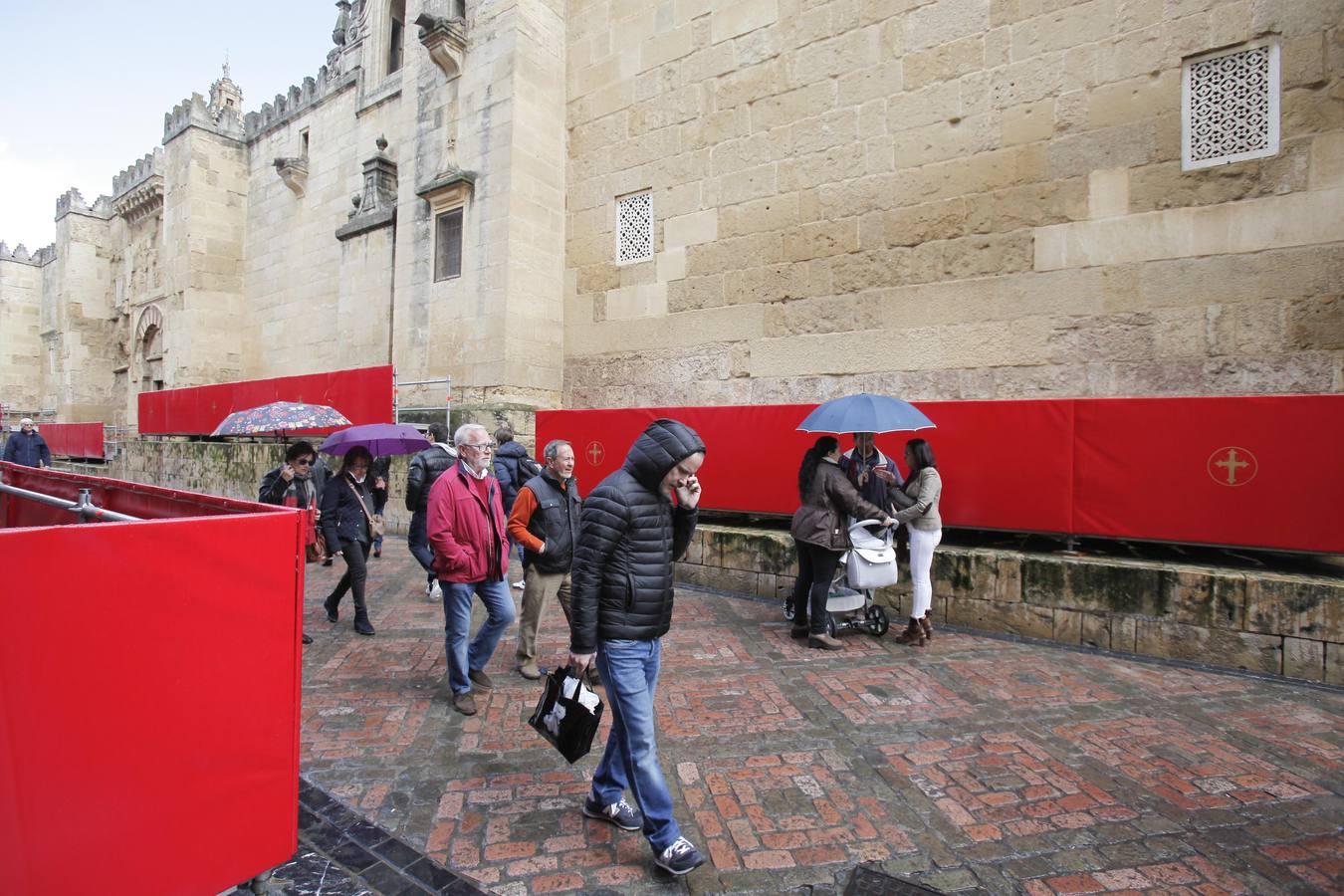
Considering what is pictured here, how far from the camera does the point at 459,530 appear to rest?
3.90m

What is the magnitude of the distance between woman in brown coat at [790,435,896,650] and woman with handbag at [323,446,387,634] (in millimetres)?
3490

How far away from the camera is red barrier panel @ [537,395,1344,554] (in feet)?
14.7

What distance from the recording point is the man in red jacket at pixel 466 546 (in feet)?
12.7

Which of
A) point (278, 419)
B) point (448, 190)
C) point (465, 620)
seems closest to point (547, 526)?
point (465, 620)

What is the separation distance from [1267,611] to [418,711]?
214 inches

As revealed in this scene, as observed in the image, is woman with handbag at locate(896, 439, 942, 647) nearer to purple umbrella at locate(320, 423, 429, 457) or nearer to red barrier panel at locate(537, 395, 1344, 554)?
red barrier panel at locate(537, 395, 1344, 554)

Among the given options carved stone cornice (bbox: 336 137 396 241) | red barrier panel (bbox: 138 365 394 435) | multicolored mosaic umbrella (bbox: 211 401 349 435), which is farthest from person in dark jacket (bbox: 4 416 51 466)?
multicolored mosaic umbrella (bbox: 211 401 349 435)

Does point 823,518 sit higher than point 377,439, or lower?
lower

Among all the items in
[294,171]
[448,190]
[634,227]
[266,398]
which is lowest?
[266,398]

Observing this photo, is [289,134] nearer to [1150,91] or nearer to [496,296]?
[496,296]

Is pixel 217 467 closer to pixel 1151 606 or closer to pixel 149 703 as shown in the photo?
pixel 149 703

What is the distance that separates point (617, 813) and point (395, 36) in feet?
55.3

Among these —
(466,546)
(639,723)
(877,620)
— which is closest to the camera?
(639,723)

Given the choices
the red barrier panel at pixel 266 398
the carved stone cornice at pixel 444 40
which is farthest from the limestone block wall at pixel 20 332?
the carved stone cornice at pixel 444 40
